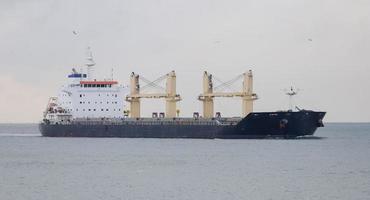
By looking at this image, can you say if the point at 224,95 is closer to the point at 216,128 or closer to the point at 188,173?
the point at 216,128

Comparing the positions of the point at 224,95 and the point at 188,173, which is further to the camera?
the point at 224,95

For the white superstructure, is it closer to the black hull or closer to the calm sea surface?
the black hull

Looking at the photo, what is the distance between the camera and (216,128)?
6956 centimetres

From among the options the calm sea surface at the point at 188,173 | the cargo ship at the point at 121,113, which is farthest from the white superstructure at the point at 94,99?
the calm sea surface at the point at 188,173

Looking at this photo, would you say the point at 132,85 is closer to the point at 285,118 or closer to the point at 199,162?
the point at 285,118

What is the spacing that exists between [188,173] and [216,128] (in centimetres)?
2823

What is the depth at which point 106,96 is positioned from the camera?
75.4m

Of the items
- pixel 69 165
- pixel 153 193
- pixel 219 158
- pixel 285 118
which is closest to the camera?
pixel 153 193

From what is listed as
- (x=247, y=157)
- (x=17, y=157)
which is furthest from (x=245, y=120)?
(x=17, y=157)

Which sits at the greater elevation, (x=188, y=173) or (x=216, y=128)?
(x=216, y=128)

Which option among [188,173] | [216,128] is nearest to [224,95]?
[216,128]

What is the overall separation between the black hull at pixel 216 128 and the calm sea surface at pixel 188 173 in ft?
10.2

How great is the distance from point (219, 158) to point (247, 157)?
189 cm

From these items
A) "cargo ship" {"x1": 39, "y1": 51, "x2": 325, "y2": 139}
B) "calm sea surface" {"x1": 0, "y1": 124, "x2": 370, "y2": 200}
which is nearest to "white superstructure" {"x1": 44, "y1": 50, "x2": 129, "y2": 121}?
"cargo ship" {"x1": 39, "y1": 51, "x2": 325, "y2": 139}
